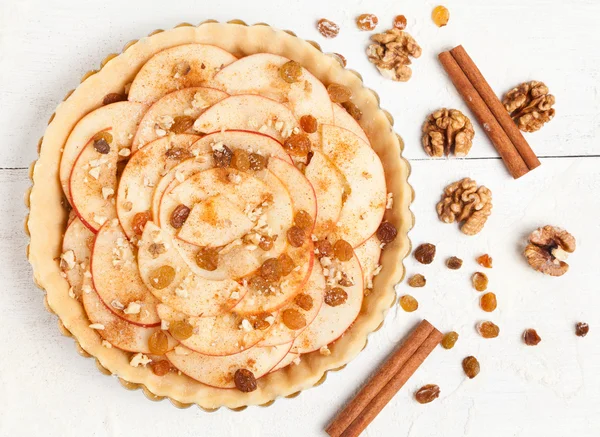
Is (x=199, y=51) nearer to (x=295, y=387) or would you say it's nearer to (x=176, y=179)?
(x=176, y=179)

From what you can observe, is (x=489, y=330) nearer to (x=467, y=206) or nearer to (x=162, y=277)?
(x=467, y=206)

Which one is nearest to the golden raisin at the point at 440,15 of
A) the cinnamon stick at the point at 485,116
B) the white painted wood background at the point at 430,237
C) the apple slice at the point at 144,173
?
the white painted wood background at the point at 430,237

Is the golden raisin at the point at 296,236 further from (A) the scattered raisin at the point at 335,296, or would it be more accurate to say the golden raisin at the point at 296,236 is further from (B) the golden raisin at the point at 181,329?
(B) the golden raisin at the point at 181,329

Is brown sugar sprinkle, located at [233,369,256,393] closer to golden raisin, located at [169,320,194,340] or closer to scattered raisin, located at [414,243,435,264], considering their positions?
golden raisin, located at [169,320,194,340]

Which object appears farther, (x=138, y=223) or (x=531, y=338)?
(x=531, y=338)

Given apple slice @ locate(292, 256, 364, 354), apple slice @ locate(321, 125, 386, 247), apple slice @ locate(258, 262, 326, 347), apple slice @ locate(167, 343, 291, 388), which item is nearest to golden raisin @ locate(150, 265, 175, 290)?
apple slice @ locate(167, 343, 291, 388)

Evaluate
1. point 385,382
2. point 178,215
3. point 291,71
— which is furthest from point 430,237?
point 178,215
